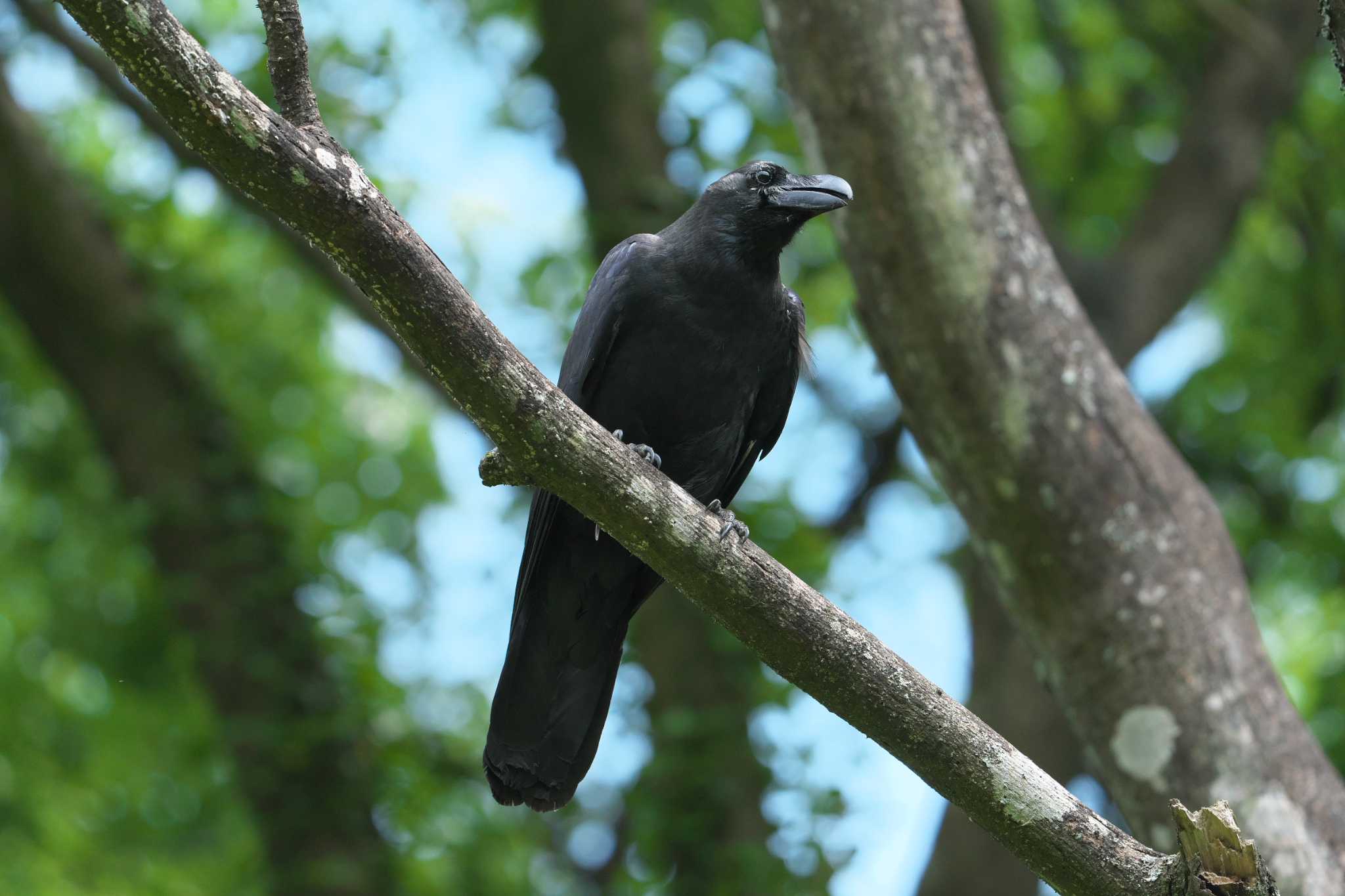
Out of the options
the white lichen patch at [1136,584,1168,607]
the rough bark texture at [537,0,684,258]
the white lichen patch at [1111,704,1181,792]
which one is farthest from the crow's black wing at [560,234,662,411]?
the rough bark texture at [537,0,684,258]

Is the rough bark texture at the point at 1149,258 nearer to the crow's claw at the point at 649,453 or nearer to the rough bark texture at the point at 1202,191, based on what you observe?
the rough bark texture at the point at 1202,191

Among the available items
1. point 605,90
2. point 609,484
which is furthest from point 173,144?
point 609,484

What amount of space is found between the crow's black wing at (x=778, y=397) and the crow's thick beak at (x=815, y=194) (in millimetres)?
290

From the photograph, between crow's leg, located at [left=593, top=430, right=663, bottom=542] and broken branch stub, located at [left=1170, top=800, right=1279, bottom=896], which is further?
crow's leg, located at [left=593, top=430, right=663, bottom=542]

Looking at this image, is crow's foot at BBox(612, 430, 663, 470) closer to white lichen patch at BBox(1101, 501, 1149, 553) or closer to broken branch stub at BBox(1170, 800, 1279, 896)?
white lichen patch at BBox(1101, 501, 1149, 553)

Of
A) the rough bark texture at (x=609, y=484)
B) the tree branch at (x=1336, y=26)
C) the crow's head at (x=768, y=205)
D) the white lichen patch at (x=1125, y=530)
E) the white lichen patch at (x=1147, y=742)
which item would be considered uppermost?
the crow's head at (x=768, y=205)

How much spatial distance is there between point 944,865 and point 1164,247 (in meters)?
Answer: 3.00

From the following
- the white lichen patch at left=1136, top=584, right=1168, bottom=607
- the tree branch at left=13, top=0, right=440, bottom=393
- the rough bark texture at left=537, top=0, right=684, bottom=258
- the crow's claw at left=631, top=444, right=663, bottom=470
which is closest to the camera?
the crow's claw at left=631, top=444, right=663, bottom=470

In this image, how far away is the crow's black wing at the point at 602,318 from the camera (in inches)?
155

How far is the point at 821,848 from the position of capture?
5422 mm

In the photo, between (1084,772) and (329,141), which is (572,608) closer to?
(329,141)

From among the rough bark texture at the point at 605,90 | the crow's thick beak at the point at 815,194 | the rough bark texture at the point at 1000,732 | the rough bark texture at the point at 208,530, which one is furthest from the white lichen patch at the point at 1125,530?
the rough bark texture at the point at 208,530

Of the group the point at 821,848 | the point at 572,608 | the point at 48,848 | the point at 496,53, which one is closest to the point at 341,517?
the point at 48,848

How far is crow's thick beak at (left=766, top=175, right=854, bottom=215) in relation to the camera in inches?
157
